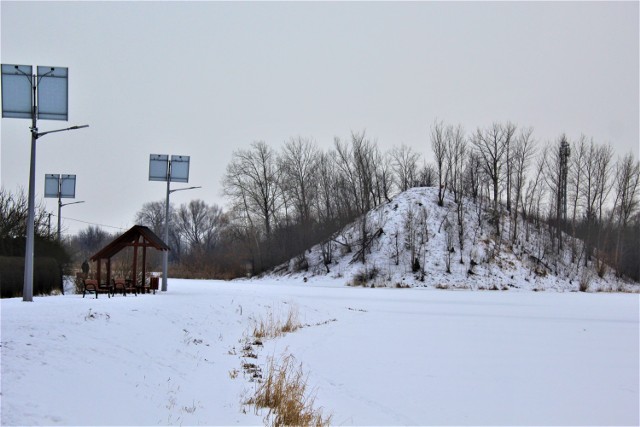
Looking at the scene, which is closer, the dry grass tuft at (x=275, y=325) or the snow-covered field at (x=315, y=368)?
the snow-covered field at (x=315, y=368)

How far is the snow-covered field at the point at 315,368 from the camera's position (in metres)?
9.20

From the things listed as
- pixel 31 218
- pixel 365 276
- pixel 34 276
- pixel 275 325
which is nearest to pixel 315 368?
pixel 275 325

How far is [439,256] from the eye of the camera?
58625mm

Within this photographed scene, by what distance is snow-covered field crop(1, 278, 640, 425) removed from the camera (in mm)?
Answer: 9203

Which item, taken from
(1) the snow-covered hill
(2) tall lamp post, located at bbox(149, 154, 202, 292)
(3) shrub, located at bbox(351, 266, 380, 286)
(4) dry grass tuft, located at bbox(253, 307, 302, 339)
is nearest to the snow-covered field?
(4) dry grass tuft, located at bbox(253, 307, 302, 339)

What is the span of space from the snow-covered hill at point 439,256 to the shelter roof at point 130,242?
2889 cm

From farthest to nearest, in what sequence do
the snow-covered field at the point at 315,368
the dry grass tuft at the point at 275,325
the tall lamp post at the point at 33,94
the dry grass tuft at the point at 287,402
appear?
the dry grass tuft at the point at 275,325
the tall lamp post at the point at 33,94
the dry grass tuft at the point at 287,402
the snow-covered field at the point at 315,368

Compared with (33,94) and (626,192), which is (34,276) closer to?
(33,94)

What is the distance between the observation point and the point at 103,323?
13.5 meters

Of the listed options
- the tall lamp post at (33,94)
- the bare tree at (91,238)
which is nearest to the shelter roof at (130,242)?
the tall lamp post at (33,94)

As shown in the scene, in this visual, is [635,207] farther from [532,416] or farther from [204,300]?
[532,416]

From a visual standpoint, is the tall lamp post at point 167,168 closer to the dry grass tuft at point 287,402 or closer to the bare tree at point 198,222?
the dry grass tuft at point 287,402

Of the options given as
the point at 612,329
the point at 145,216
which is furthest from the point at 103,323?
the point at 145,216

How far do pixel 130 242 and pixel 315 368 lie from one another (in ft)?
51.3
